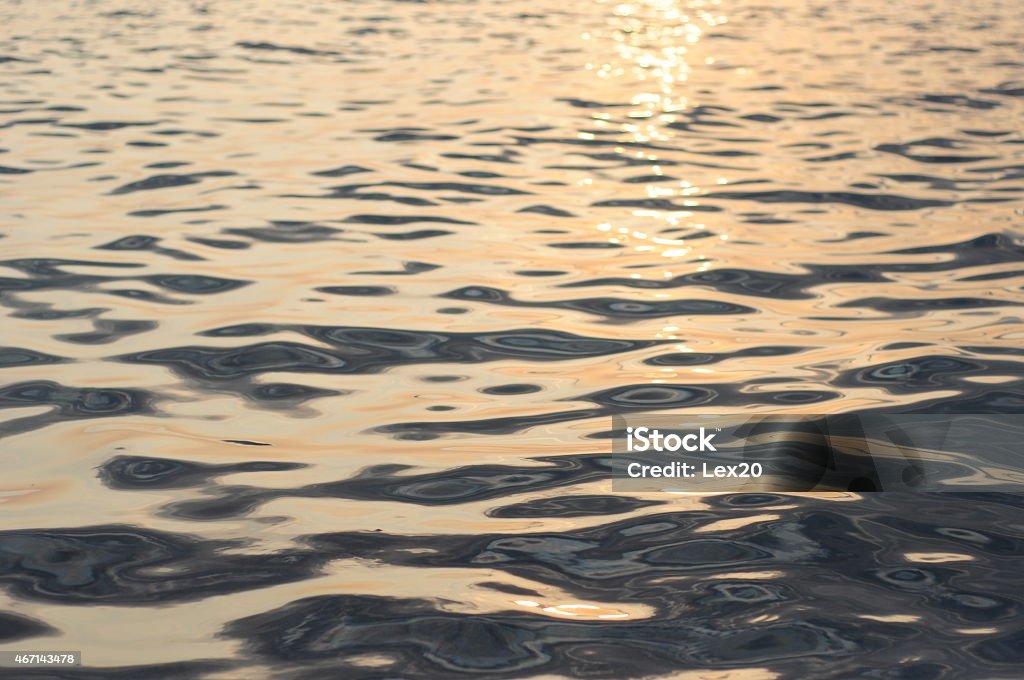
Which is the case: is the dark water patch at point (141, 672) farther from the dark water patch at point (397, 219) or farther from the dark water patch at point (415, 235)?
the dark water patch at point (397, 219)

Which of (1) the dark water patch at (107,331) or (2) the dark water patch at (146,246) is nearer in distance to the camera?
(1) the dark water patch at (107,331)

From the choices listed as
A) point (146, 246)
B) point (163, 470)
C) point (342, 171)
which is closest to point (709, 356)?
point (163, 470)

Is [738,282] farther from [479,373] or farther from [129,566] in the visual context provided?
[129,566]

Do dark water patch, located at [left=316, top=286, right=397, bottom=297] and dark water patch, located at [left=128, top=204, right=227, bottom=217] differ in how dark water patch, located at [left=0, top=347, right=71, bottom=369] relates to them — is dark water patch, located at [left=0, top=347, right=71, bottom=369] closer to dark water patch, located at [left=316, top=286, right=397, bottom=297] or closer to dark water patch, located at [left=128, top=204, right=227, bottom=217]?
dark water patch, located at [left=316, top=286, right=397, bottom=297]

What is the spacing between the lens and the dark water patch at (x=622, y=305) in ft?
23.1

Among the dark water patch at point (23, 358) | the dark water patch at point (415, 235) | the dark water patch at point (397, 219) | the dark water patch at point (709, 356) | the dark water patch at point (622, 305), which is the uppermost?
the dark water patch at point (23, 358)

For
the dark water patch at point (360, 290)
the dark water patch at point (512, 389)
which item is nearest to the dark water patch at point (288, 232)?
the dark water patch at point (360, 290)

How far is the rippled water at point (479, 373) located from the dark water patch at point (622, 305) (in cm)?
3

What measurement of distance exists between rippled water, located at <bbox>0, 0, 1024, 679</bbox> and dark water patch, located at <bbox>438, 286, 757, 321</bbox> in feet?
0.11

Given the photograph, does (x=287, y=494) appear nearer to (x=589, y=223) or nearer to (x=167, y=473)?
(x=167, y=473)

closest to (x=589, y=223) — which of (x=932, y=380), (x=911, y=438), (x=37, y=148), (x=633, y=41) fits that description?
(x=932, y=380)

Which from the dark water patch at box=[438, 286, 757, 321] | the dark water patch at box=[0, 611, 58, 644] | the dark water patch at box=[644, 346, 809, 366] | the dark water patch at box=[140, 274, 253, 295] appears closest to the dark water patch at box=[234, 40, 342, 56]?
the dark water patch at box=[140, 274, 253, 295]

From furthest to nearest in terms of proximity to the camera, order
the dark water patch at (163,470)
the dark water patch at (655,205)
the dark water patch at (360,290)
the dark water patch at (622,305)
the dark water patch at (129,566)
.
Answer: the dark water patch at (655,205) < the dark water patch at (360,290) < the dark water patch at (622,305) < the dark water patch at (163,470) < the dark water patch at (129,566)

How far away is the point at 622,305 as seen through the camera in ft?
23.6
